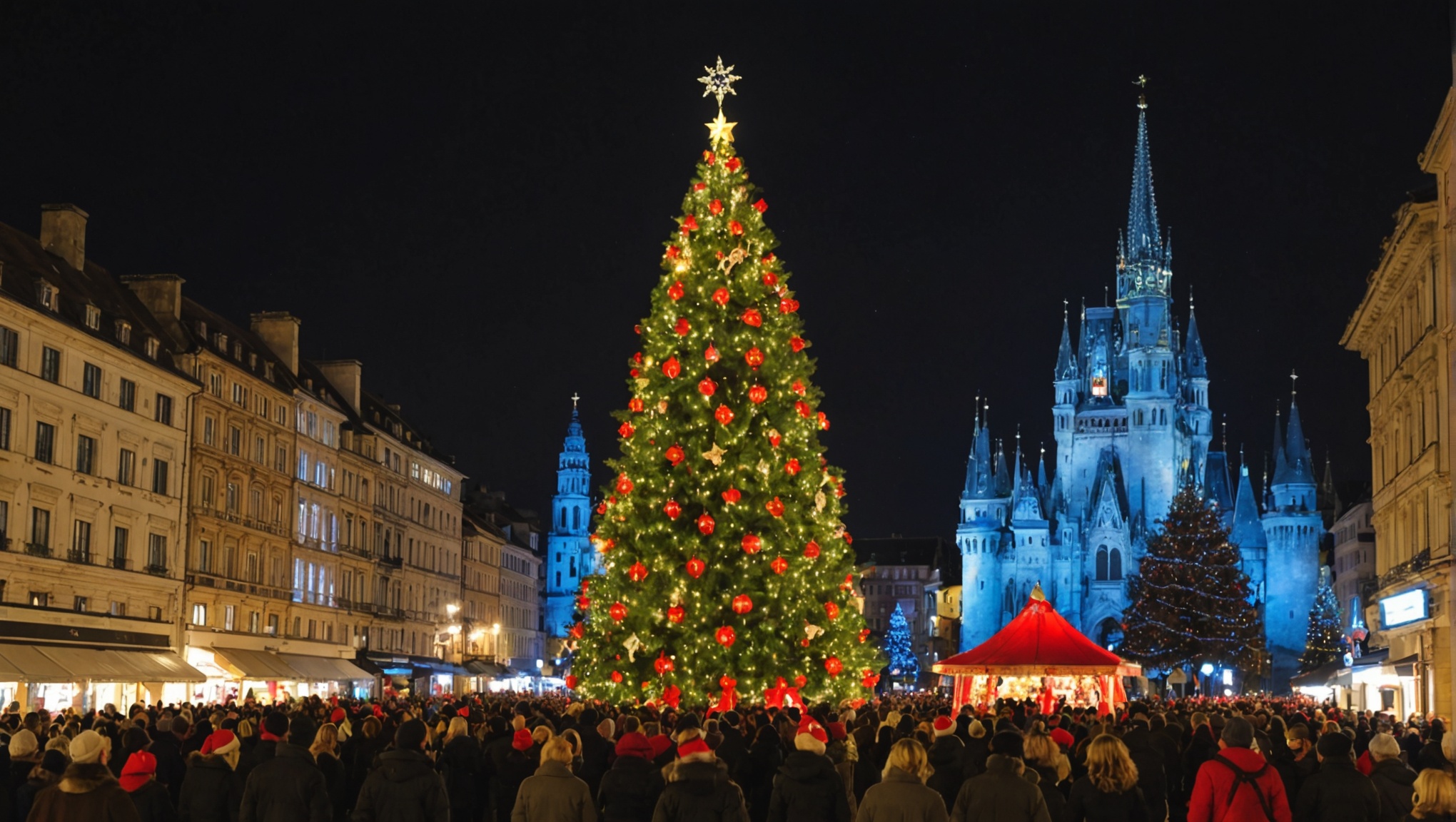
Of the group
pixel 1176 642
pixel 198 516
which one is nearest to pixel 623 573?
pixel 198 516

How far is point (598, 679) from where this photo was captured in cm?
2366

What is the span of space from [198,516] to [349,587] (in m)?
16.7

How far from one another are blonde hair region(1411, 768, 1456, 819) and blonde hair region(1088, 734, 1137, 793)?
185 cm

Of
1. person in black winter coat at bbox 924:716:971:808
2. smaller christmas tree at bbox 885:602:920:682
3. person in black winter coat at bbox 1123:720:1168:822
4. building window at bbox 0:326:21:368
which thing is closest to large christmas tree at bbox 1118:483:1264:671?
smaller christmas tree at bbox 885:602:920:682

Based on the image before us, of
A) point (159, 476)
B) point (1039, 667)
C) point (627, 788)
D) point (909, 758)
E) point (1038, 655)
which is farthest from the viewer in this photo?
point (159, 476)

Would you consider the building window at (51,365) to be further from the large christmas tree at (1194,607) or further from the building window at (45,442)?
the large christmas tree at (1194,607)

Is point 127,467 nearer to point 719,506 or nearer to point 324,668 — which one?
point 324,668

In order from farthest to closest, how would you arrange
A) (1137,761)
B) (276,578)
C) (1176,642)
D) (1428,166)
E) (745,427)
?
(1176,642) < (276,578) < (1428,166) < (745,427) < (1137,761)

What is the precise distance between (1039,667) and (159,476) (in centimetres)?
2701

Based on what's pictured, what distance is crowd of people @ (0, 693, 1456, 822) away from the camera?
9.12m

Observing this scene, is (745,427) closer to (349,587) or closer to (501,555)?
(349,587)

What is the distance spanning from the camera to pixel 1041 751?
11.5 m

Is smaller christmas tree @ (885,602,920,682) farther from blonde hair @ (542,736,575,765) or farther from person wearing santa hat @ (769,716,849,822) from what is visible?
blonde hair @ (542,736,575,765)

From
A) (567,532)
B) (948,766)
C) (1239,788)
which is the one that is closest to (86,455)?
Answer: (948,766)
